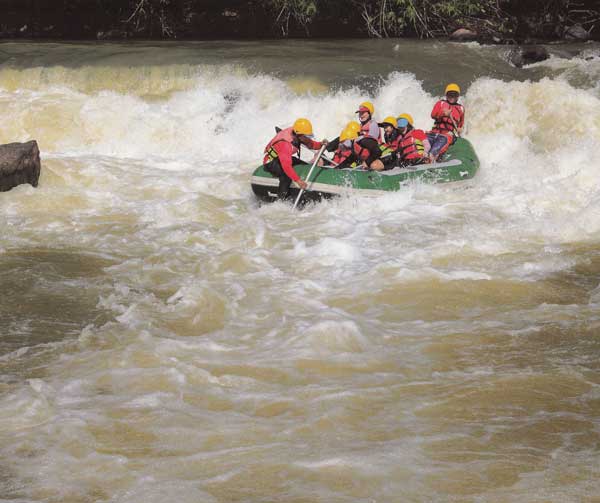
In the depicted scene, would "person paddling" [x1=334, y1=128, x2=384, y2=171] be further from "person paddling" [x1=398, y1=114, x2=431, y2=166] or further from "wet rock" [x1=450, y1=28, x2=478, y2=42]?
"wet rock" [x1=450, y1=28, x2=478, y2=42]

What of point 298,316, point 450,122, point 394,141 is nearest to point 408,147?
point 394,141

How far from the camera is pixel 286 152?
8.58m

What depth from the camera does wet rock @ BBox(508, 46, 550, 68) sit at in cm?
1393

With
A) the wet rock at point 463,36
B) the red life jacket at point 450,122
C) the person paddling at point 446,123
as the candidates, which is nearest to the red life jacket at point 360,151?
the person paddling at point 446,123

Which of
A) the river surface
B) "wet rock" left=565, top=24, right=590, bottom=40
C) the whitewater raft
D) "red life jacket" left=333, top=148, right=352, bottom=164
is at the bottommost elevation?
the river surface

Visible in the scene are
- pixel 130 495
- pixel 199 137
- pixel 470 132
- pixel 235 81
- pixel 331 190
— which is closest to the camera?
pixel 130 495

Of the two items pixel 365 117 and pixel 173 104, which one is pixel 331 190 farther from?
pixel 173 104

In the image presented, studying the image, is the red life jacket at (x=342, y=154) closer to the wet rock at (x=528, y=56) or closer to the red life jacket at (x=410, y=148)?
the red life jacket at (x=410, y=148)

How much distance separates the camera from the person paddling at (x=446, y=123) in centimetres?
1020

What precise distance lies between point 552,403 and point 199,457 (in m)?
1.94

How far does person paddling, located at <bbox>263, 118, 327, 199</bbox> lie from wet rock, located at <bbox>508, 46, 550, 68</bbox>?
21.3 ft

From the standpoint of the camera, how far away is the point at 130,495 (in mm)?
3674

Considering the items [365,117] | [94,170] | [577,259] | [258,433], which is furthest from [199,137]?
[258,433]

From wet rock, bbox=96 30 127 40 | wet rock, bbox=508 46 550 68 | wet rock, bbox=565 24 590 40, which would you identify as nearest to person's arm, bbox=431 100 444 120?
wet rock, bbox=508 46 550 68
